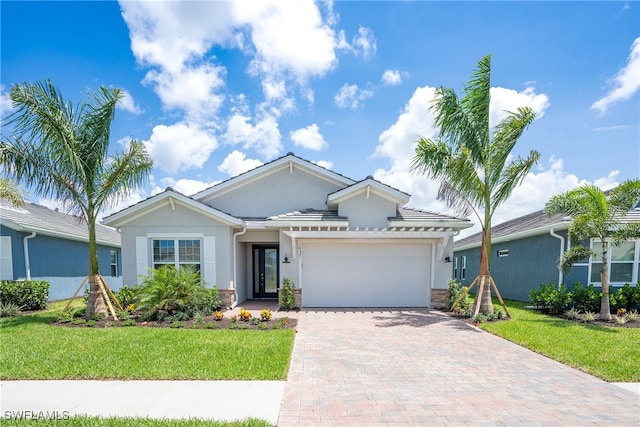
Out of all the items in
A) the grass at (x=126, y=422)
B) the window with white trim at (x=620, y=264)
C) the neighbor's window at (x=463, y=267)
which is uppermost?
the window with white trim at (x=620, y=264)

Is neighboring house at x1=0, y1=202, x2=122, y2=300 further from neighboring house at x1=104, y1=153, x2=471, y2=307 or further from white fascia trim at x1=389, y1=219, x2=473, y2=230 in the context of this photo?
white fascia trim at x1=389, y1=219, x2=473, y2=230

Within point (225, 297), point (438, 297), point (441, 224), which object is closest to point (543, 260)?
point (438, 297)

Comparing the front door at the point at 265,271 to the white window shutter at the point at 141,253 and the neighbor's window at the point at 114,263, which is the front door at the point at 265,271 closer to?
the white window shutter at the point at 141,253

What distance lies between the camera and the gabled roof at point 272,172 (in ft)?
44.4

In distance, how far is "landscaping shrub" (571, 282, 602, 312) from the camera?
34.7 feet

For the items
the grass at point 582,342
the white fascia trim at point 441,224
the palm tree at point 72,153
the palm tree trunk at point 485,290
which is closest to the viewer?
the grass at point 582,342

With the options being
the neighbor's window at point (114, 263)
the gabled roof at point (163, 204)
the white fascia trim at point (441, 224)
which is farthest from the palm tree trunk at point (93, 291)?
the neighbor's window at point (114, 263)

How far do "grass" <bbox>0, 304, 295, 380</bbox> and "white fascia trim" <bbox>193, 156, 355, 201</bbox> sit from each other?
6800 mm

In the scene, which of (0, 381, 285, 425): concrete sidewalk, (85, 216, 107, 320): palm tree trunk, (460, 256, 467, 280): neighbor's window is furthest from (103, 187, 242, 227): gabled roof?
(460, 256, 467, 280): neighbor's window

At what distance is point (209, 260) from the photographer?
442 inches

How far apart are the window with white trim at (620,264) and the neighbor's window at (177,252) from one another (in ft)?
51.6

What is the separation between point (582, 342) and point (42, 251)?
20821 mm

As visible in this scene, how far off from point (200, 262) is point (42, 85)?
720 cm

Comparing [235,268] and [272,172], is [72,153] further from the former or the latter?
[272,172]
